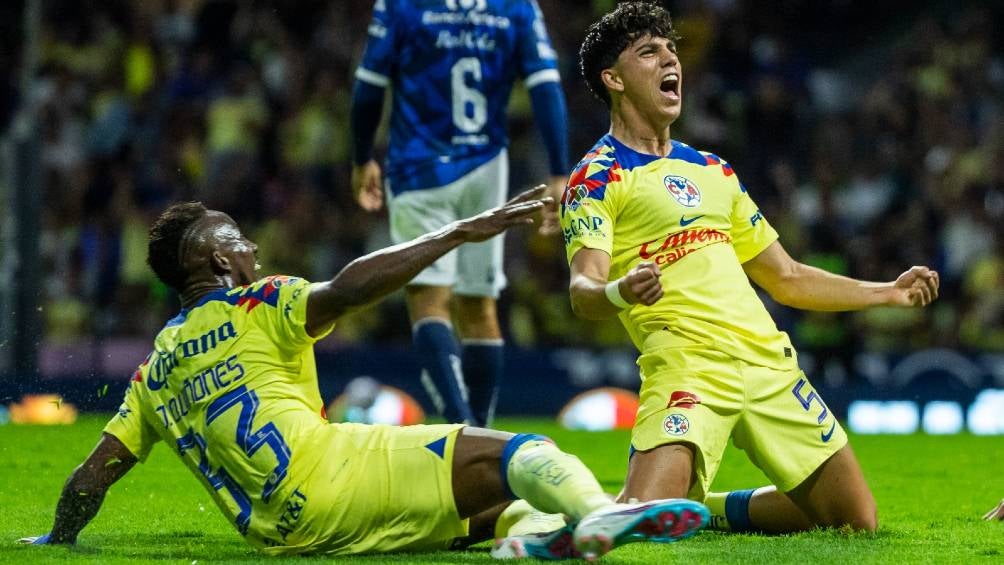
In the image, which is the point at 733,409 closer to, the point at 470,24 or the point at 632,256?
the point at 632,256

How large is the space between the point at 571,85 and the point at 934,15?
14.0ft

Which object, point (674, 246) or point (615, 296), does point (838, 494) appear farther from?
point (615, 296)

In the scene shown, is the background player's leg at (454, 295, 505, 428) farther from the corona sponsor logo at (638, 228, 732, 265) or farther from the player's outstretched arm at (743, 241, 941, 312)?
the corona sponsor logo at (638, 228, 732, 265)

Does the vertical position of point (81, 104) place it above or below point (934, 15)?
below

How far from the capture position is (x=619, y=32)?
5.79 m

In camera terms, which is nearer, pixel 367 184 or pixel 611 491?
pixel 611 491

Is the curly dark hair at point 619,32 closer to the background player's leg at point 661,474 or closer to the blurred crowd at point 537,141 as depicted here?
the background player's leg at point 661,474

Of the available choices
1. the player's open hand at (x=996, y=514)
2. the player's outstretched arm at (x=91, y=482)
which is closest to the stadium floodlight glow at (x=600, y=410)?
the player's open hand at (x=996, y=514)

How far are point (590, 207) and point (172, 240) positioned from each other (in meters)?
1.44

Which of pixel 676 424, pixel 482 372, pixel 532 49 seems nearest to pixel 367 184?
pixel 532 49

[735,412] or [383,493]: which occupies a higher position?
[735,412]

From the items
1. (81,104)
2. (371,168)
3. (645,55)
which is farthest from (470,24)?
(81,104)

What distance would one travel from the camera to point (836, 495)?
5.42 metres

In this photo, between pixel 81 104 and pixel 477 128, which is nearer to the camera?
pixel 477 128
